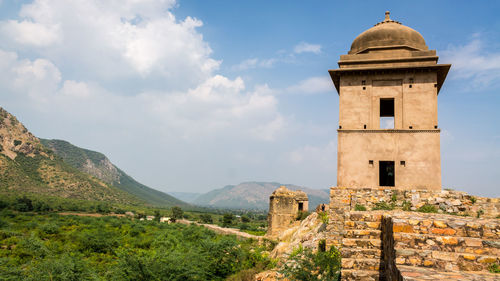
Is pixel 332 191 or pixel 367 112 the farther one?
pixel 367 112

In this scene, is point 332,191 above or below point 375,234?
above

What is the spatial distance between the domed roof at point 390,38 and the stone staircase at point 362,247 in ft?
30.0

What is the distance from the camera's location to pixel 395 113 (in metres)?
13.0

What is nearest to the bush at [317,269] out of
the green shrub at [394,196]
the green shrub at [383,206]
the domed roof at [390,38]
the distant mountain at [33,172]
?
the green shrub at [383,206]

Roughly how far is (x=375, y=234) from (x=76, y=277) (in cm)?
1354

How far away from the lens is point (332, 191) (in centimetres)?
1109

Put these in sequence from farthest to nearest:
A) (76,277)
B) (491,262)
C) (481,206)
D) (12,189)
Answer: (12,189), (76,277), (481,206), (491,262)

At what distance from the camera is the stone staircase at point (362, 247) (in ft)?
20.5

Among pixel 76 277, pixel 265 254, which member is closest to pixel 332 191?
pixel 265 254

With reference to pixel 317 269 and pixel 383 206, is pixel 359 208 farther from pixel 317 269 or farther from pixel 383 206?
pixel 317 269

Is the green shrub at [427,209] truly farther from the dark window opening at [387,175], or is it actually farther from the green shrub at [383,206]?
the dark window opening at [387,175]

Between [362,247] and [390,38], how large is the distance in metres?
10.2

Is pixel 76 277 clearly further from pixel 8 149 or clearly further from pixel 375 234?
pixel 8 149

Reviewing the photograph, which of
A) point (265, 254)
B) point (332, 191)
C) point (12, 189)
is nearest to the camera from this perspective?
point (332, 191)
